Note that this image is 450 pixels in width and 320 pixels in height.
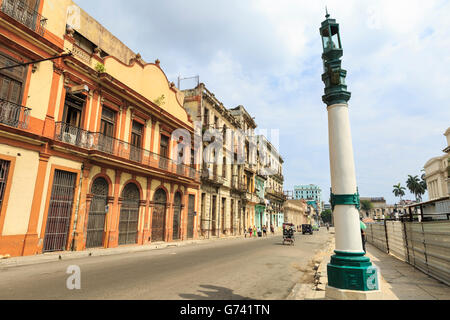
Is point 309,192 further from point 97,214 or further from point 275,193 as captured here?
point 97,214

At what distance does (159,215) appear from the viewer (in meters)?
19.4

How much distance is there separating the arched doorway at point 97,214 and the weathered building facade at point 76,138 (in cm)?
5

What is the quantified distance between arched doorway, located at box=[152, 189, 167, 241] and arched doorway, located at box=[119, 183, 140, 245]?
1.88 meters

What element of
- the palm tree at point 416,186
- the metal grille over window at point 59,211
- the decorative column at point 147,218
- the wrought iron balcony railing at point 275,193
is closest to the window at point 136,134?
the decorative column at point 147,218

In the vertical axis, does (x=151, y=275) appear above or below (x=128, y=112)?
below

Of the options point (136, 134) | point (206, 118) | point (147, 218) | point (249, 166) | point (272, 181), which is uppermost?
point (206, 118)

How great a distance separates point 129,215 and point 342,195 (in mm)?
14452

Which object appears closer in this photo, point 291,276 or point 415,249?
point 291,276

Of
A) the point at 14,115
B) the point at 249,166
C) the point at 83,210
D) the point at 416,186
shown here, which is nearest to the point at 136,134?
the point at 83,210
